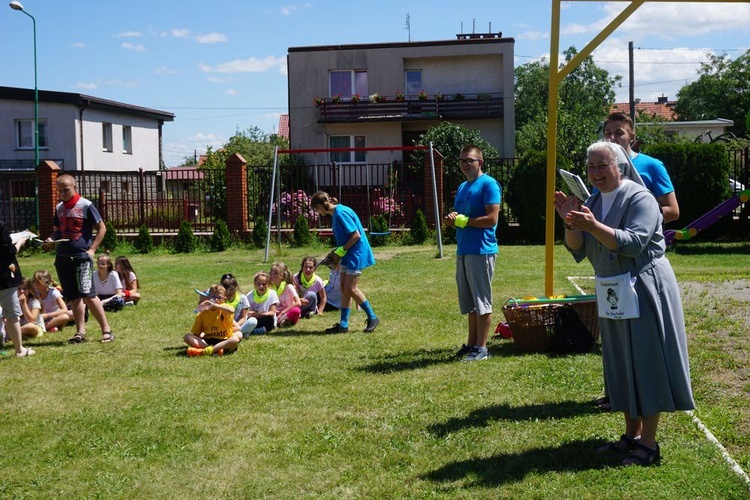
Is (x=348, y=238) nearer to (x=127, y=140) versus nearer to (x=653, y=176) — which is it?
(x=653, y=176)

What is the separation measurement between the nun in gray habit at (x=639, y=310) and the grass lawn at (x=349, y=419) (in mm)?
362

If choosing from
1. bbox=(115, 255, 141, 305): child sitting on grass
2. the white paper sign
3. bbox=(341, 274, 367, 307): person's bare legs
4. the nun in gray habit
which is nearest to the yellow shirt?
bbox=(341, 274, 367, 307): person's bare legs

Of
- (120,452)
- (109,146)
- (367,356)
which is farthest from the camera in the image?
(109,146)

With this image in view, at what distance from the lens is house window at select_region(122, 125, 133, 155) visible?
44.2 meters

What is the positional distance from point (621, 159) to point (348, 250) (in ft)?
17.3

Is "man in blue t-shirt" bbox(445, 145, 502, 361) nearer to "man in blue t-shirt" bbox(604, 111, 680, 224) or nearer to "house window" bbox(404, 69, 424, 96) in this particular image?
"man in blue t-shirt" bbox(604, 111, 680, 224)

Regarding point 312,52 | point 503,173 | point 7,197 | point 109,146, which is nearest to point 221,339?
point 503,173

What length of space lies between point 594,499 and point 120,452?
307 cm

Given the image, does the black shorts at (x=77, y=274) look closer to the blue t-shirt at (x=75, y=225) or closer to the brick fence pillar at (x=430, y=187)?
the blue t-shirt at (x=75, y=225)

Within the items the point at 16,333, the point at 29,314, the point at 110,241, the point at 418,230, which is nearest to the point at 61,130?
the point at 110,241

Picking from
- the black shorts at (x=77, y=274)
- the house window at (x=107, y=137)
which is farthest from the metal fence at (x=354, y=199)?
the house window at (x=107, y=137)

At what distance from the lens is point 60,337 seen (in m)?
10.6

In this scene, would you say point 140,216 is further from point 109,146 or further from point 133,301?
point 109,146

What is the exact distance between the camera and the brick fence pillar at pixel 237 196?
77.3ft
